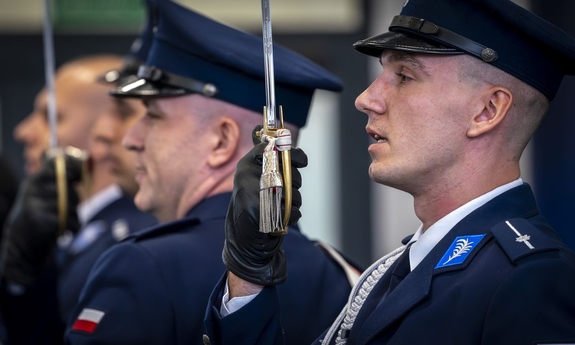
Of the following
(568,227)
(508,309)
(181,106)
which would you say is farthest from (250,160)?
(568,227)

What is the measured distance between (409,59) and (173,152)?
70 cm

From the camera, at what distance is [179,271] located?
191 cm

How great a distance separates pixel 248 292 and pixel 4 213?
2533 mm

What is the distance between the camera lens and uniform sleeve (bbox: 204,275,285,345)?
1.60 m

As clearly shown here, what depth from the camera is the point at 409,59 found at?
1.64 m

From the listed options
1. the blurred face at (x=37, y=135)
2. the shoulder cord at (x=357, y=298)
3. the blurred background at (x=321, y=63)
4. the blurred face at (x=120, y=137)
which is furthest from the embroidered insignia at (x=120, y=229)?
the blurred background at (x=321, y=63)

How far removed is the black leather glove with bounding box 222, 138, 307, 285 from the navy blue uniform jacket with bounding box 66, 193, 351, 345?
31cm

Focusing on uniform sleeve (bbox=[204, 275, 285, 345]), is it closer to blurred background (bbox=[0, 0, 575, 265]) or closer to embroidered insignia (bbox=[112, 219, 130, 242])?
embroidered insignia (bbox=[112, 219, 130, 242])

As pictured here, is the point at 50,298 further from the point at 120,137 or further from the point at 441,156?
the point at 441,156

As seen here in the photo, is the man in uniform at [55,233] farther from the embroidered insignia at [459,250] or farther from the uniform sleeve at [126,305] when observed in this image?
the embroidered insignia at [459,250]

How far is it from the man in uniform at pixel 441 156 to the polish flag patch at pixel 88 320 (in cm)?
35

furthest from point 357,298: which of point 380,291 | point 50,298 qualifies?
point 50,298

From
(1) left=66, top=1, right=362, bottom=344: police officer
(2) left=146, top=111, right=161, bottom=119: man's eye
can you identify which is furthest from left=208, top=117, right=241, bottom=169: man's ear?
(2) left=146, top=111, right=161, bottom=119: man's eye

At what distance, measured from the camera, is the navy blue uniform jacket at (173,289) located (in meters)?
1.86
